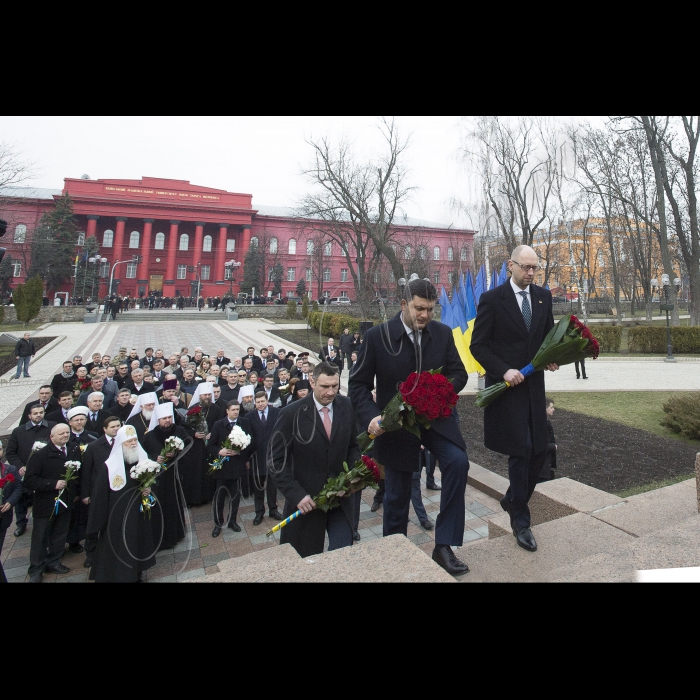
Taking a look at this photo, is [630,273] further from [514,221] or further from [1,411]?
[1,411]

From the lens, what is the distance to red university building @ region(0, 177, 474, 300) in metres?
49.2

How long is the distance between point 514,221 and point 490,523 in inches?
1150

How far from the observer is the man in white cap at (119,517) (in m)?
4.51

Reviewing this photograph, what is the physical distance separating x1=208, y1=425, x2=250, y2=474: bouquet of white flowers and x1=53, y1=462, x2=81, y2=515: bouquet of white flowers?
1.52m

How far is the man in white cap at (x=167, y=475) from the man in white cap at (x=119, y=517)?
574 mm

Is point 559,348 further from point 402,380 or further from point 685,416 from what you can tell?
point 685,416

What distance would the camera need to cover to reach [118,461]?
15.0 ft

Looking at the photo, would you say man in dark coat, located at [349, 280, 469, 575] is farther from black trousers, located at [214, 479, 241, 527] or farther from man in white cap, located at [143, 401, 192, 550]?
black trousers, located at [214, 479, 241, 527]

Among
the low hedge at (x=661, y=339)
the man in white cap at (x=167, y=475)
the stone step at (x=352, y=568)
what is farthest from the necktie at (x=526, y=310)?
the low hedge at (x=661, y=339)

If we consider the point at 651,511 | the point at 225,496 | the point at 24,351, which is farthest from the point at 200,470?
the point at 24,351

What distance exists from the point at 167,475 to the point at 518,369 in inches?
183

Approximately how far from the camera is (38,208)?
48.8 metres

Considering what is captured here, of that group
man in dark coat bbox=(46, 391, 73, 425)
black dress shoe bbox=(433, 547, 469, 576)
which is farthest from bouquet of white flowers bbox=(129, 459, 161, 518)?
man in dark coat bbox=(46, 391, 73, 425)

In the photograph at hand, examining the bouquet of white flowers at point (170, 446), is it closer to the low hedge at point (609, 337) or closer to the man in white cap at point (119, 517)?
the man in white cap at point (119, 517)
